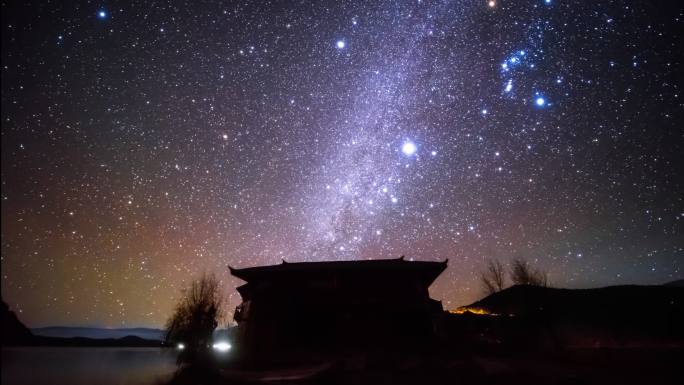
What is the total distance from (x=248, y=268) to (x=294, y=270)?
275 centimetres

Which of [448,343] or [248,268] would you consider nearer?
[448,343]

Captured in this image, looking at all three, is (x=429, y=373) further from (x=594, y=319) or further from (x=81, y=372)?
(x=81, y=372)

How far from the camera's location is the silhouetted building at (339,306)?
15.2 metres

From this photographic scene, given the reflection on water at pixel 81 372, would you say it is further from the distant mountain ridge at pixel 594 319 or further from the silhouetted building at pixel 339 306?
the distant mountain ridge at pixel 594 319

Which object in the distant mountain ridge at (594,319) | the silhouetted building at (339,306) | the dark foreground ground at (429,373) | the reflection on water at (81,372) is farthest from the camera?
the reflection on water at (81,372)

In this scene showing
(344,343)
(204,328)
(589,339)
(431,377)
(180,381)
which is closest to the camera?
(431,377)

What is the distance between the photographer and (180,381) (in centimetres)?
1346

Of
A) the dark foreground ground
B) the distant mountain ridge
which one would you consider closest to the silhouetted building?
the dark foreground ground

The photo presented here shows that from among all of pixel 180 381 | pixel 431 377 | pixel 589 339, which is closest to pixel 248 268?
pixel 180 381

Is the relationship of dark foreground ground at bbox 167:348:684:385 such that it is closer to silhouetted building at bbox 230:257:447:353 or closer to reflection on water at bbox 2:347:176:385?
silhouetted building at bbox 230:257:447:353

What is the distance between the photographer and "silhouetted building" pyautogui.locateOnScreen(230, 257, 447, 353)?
15.2 meters

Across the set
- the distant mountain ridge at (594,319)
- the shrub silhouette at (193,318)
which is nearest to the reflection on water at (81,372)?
the shrub silhouette at (193,318)

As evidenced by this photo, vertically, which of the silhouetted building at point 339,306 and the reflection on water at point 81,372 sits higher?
the silhouetted building at point 339,306

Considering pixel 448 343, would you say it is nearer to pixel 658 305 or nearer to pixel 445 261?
pixel 445 261
